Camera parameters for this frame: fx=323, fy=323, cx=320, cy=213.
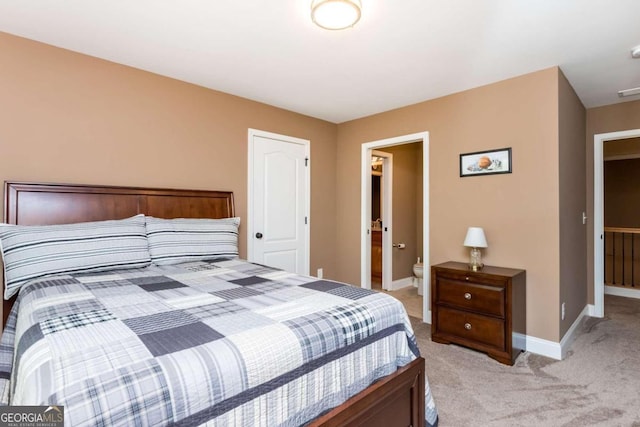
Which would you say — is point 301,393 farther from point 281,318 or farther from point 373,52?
point 373,52

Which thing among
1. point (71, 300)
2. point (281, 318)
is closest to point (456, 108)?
point (281, 318)

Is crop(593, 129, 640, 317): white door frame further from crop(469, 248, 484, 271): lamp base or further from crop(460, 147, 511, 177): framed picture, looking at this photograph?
crop(469, 248, 484, 271): lamp base

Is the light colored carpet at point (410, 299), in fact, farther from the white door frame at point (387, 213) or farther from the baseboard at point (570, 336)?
the baseboard at point (570, 336)

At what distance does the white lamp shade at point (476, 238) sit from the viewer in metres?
2.90

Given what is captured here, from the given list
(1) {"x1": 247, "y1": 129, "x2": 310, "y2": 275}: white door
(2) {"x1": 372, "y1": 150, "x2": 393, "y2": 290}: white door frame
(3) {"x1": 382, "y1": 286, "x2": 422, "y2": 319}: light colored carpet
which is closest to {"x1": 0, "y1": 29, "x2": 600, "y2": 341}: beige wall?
(1) {"x1": 247, "y1": 129, "x2": 310, "y2": 275}: white door

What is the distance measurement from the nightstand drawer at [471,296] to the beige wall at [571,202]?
1.93 feet

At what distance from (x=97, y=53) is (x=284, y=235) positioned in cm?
243

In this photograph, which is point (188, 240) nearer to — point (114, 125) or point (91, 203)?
point (91, 203)

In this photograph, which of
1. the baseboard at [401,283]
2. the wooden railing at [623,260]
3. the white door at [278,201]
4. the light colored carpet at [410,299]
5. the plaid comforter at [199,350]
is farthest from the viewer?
the baseboard at [401,283]

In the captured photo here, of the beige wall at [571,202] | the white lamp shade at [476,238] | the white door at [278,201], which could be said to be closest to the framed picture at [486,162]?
the beige wall at [571,202]

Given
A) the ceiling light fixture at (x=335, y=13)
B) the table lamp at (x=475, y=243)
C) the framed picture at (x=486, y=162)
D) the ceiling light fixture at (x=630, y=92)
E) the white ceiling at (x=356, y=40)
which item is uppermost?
the white ceiling at (x=356, y=40)

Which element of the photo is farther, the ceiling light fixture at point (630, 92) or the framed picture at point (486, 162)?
the ceiling light fixture at point (630, 92)

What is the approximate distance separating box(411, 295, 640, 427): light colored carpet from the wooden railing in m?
2.29

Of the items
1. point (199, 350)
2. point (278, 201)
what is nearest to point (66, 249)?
point (199, 350)
